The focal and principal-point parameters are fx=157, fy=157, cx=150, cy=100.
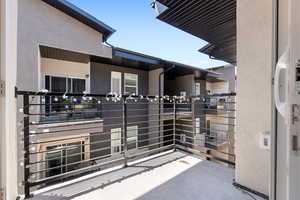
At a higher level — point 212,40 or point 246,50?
point 212,40

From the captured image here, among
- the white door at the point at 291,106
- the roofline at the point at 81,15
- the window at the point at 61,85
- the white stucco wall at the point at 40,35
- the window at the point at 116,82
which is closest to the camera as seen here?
the white door at the point at 291,106

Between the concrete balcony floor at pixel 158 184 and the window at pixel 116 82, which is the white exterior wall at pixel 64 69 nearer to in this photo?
the window at pixel 116 82

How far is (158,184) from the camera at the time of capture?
5.66 feet

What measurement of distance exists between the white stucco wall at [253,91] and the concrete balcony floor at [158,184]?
0.24m

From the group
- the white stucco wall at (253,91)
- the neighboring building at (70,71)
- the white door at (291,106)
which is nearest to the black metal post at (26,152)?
the neighboring building at (70,71)

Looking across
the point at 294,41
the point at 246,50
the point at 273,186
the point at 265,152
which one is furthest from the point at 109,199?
the point at 246,50

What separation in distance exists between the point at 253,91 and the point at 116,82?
5157 millimetres

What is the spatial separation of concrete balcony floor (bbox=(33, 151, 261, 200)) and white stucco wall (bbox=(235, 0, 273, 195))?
0.24 metres

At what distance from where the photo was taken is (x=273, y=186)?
0.75m

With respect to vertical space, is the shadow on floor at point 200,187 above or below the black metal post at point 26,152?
below

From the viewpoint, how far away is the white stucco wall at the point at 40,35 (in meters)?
3.59

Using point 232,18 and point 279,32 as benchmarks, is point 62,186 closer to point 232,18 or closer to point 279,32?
point 279,32

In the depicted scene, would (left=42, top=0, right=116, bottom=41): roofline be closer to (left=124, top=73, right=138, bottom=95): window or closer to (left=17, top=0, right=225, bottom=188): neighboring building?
(left=17, top=0, right=225, bottom=188): neighboring building

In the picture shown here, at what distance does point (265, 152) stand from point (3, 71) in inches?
78.1
